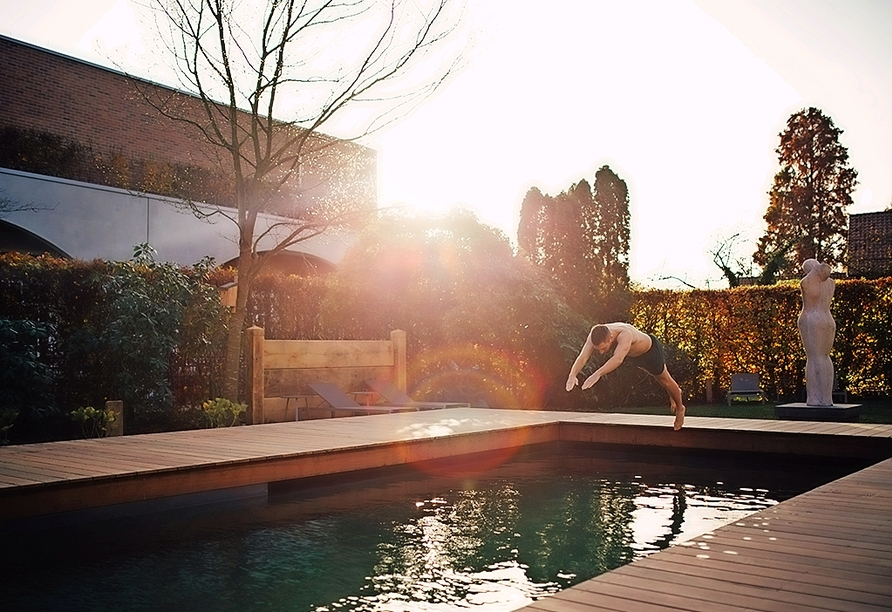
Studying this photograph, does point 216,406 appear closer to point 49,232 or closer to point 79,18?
point 79,18

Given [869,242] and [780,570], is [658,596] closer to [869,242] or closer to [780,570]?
[780,570]

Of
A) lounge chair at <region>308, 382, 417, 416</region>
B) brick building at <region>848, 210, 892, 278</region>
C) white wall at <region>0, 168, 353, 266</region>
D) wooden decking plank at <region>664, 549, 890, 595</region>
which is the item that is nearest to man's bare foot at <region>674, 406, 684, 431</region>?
lounge chair at <region>308, 382, 417, 416</region>

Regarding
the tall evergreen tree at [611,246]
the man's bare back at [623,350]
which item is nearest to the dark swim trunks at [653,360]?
the man's bare back at [623,350]

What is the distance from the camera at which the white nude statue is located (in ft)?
32.8

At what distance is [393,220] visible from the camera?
14.1 meters

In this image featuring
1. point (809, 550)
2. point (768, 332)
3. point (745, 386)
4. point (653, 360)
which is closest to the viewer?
point (809, 550)

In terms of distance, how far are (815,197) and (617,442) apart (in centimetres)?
2569

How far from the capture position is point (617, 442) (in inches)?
360

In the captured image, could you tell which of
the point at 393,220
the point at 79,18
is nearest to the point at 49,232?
the point at 79,18

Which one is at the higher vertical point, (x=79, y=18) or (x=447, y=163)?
(x=79, y=18)

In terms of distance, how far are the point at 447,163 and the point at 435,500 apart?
7.97 meters

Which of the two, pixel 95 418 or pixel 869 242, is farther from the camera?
pixel 869 242

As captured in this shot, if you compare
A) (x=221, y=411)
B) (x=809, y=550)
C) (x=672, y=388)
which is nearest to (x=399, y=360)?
(x=221, y=411)

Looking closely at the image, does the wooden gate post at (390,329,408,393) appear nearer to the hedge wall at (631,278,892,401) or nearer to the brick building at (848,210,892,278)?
the hedge wall at (631,278,892,401)
